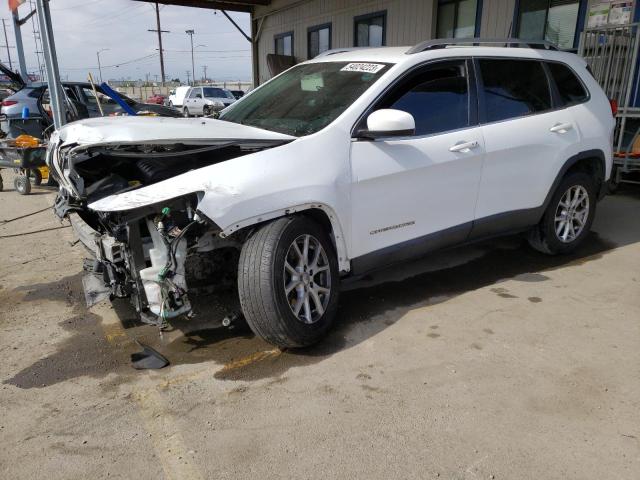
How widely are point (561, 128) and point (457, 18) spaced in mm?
7268

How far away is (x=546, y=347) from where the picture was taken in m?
3.34

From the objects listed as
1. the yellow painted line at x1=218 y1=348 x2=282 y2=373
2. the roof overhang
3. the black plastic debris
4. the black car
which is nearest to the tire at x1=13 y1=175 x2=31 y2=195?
the black car

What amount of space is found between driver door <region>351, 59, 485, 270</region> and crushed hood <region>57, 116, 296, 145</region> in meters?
0.64

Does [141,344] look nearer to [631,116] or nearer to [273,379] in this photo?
[273,379]

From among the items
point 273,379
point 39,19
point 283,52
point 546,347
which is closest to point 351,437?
point 273,379

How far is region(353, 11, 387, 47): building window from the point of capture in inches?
504

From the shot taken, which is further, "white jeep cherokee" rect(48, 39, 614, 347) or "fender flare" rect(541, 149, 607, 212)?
"fender flare" rect(541, 149, 607, 212)

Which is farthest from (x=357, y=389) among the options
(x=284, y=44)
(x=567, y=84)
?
(x=284, y=44)

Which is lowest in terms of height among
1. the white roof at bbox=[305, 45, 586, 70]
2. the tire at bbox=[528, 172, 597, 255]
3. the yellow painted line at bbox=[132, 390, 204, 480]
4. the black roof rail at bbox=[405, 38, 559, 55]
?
the yellow painted line at bbox=[132, 390, 204, 480]

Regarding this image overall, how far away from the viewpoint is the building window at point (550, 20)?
8.79 m

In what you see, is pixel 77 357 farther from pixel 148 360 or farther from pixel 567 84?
pixel 567 84

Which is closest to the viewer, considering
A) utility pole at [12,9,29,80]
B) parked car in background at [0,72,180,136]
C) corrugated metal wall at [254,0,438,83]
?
parked car in background at [0,72,180,136]

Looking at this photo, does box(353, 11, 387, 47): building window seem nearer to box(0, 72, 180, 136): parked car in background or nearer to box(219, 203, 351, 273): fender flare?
box(0, 72, 180, 136): parked car in background

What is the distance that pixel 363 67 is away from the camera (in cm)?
380
